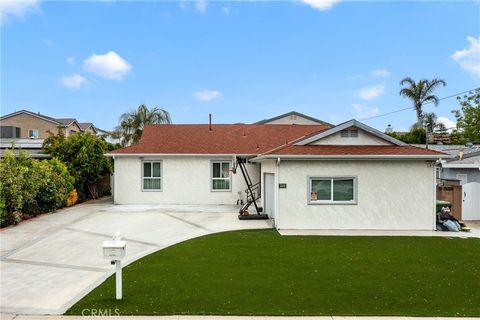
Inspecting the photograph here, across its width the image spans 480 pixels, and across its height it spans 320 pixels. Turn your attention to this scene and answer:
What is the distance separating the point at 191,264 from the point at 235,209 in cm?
1007

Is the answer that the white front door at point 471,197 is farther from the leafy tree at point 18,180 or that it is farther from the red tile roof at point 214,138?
the leafy tree at point 18,180

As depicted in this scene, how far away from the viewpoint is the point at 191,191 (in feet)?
69.6

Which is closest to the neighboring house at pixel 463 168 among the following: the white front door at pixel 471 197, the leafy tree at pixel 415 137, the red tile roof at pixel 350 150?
the white front door at pixel 471 197

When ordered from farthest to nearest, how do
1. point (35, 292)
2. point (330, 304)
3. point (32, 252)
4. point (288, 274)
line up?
1. point (32, 252)
2. point (288, 274)
3. point (35, 292)
4. point (330, 304)

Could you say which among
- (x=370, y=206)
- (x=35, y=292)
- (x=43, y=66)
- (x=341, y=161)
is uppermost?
(x=43, y=66)

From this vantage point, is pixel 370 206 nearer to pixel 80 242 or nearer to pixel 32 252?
pixel 80 242

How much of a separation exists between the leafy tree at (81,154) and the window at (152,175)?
3.22 meters

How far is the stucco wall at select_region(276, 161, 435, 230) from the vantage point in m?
14.4

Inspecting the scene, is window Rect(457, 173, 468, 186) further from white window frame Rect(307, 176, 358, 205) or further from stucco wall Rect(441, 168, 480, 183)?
white window frame Rect(307, 176, 358, 205)

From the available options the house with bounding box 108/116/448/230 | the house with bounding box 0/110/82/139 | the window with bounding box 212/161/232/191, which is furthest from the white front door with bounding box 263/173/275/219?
the house with bounding box 0/110/82/139

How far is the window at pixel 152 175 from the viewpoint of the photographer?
2123cm

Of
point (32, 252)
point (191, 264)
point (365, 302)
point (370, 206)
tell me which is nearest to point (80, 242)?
point (32, 252)

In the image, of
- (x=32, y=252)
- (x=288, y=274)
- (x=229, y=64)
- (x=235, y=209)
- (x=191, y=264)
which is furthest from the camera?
(x=229, y=64)

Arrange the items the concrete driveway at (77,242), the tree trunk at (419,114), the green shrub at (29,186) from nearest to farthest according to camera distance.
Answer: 1. the concrete driveway at (77,242)
2. the green shrub at (29,186)
3. the tree trunk at (419,114)
